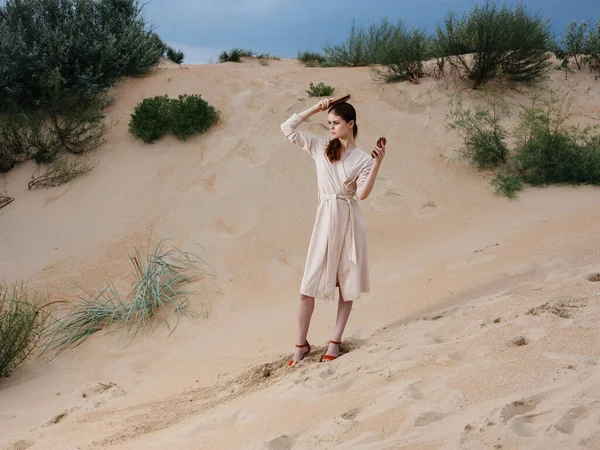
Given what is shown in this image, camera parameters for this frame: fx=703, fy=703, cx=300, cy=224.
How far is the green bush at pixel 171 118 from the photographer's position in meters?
9.59

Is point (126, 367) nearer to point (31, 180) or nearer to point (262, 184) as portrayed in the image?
point (262, 184)

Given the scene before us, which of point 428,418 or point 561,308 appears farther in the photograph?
point 561,308

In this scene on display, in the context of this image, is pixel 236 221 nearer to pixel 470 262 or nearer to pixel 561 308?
pixel 470 262

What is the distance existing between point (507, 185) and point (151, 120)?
4.77 m

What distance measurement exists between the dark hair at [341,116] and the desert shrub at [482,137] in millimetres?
4506

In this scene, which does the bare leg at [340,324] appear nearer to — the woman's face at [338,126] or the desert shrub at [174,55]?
the woman's face at [338,126]

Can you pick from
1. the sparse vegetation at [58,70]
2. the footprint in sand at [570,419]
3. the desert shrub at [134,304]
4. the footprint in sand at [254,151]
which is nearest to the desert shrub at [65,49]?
the sparse vegetation at [58,70]

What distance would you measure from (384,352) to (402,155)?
5.28 m

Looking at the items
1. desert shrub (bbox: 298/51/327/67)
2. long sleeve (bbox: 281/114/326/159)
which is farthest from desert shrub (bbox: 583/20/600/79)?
long sleeve (bbox: 281/114/326/159)

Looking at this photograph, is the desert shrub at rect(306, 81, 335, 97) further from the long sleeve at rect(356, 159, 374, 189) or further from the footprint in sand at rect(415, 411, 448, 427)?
the footprint in sand at rect(415, 411, 448, 427)

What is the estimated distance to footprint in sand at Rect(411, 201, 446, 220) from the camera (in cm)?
802

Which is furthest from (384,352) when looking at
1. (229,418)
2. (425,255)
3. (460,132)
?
(460,132)

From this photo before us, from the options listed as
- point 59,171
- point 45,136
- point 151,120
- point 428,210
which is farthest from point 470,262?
point 45,136

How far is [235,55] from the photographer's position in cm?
1425
